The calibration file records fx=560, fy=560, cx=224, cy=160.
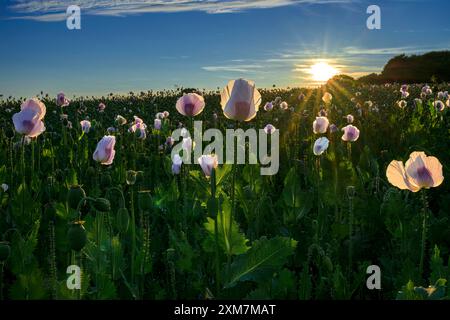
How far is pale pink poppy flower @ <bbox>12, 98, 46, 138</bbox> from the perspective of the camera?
2.95 metres

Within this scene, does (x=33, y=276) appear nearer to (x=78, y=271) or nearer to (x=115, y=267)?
(x=78, y=271)

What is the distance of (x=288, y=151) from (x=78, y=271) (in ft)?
10.7

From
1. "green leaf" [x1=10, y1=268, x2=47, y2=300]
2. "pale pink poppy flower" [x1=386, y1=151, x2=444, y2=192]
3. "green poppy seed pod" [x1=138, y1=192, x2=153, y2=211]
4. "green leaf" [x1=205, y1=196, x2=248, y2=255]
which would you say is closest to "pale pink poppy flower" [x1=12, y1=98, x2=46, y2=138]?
"green poppy seed pod" [x1=138, y1=192, x2=153, y2=211]

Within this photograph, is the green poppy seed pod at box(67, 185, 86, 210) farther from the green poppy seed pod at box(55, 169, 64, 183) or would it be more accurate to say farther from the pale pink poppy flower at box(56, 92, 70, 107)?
the pale pink poppy flower at box(56, 92, 70, 107)

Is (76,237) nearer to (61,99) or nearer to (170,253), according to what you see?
(170,253)

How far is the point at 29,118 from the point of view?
116 inches

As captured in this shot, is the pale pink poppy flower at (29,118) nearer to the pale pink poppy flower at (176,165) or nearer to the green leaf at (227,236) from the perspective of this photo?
the pale pink poppy flower at (176,165)

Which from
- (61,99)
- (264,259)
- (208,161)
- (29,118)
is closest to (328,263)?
(264,259)

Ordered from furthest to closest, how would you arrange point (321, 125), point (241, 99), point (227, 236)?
point (321, 125) → point (227, 236) → point (241, 99)

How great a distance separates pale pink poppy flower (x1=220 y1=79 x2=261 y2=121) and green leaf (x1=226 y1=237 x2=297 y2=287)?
1.61 feet

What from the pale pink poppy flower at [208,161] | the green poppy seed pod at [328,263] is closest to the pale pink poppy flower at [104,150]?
the pale pink poppy flower at [208,161]

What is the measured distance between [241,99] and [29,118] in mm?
1480

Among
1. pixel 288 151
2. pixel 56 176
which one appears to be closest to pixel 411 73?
pixel 288 151

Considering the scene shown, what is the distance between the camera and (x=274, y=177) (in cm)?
438
